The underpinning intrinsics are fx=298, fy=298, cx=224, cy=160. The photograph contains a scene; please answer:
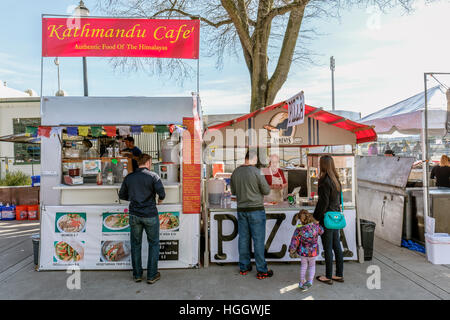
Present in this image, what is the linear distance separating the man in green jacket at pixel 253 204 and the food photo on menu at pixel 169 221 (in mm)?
1109

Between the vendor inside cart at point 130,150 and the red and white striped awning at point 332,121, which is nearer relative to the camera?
the red and white striped awning at point 332,121

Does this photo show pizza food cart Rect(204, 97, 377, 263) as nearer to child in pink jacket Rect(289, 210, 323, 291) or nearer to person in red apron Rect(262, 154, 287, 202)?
person in red apron Rect(262, 154, 287, 202)

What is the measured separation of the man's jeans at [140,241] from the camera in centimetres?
436

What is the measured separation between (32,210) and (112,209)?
227 inches

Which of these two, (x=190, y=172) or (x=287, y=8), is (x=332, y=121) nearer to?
(x=190, y=172)

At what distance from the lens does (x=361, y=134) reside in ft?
18.0

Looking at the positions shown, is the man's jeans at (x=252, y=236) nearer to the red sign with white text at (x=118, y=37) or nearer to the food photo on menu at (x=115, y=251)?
the food photo on menu at (x=115, y=251)

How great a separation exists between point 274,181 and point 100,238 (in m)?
3.33

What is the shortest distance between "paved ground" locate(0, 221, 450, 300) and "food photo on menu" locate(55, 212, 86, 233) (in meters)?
0.72

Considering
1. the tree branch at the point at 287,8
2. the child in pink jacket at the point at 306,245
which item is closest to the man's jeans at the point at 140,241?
the child in pink jacket at the point at 306,245

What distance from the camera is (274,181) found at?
5.93 meters

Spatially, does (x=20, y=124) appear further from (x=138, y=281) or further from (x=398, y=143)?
(x=398, y=143)

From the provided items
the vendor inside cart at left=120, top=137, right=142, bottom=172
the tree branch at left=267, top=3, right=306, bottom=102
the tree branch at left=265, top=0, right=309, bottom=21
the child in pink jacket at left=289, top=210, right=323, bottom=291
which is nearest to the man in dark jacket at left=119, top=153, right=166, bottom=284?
the vendor inside cart at left=120, top=137, right=142, bottom=172

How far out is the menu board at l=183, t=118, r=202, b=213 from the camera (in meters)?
4.97
